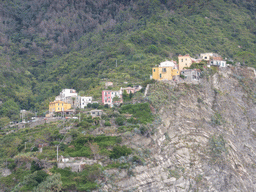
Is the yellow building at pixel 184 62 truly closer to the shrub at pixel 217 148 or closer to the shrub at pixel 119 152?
the shrub at pixel 217 148

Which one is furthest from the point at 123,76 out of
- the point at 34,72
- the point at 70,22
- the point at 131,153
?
the point at 70,22

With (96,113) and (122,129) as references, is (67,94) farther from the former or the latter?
(122,129)

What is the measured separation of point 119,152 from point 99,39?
203ft

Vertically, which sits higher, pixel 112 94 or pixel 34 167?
pixel 112 94

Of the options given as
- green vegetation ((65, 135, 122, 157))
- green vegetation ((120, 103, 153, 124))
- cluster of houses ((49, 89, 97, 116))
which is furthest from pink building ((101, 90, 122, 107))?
green vegetation ((65, 135, 122, 157))

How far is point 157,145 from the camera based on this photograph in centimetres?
5441

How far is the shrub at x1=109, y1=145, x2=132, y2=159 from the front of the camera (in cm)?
4935

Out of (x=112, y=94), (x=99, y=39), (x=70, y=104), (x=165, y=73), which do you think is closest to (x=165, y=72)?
(x=165, y=73)

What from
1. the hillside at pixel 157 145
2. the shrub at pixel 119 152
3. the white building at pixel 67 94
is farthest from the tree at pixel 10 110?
the shrub at pixel 119 152

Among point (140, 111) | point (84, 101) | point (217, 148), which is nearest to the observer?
point (140, 111)

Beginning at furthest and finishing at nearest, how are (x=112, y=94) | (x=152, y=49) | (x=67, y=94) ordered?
1. (x=152, y=49)
2. (x=67, y=94)
3. (x=112, y=94)

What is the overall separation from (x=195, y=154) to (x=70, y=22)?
73.2m

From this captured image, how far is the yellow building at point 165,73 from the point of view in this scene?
215ft

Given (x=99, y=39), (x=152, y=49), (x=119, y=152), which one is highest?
(x=99, y=39)
